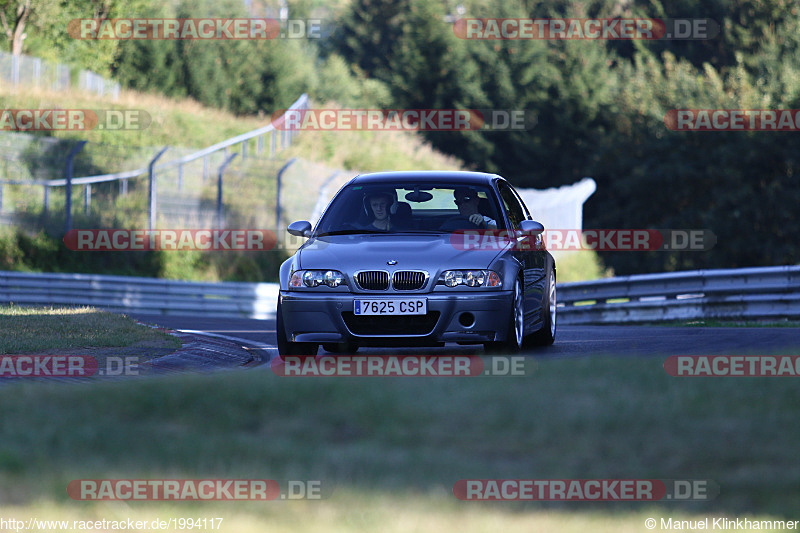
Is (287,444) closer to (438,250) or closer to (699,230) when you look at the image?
(438,250)

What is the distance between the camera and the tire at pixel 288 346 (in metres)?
9.83

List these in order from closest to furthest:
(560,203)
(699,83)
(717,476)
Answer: (717,476)
(560,203)
(699,83)

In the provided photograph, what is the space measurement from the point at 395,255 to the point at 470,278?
2.12 feet

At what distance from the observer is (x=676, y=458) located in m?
5.88

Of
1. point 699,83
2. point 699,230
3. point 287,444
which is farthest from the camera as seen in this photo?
point 699,83

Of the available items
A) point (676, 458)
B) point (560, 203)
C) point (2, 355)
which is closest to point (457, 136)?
point (560, 203)

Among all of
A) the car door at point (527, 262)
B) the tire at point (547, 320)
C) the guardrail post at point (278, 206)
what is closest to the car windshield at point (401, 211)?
the car door at point (527, 262)

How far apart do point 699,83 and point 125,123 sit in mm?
27901

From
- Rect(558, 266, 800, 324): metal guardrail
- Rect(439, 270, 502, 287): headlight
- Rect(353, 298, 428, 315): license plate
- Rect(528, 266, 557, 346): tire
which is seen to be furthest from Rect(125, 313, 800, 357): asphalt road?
Rect(558, 266, 800, 324): metal guardrail

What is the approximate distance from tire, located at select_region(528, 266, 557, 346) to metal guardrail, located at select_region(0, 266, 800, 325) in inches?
300

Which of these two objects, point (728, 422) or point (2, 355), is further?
point (2, 355)

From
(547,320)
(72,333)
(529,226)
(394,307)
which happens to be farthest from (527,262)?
(72,333)

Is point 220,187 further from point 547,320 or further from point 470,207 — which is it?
point 470,207

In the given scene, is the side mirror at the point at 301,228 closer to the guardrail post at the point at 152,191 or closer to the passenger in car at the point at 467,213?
the passenger in car at the point at 467,213
